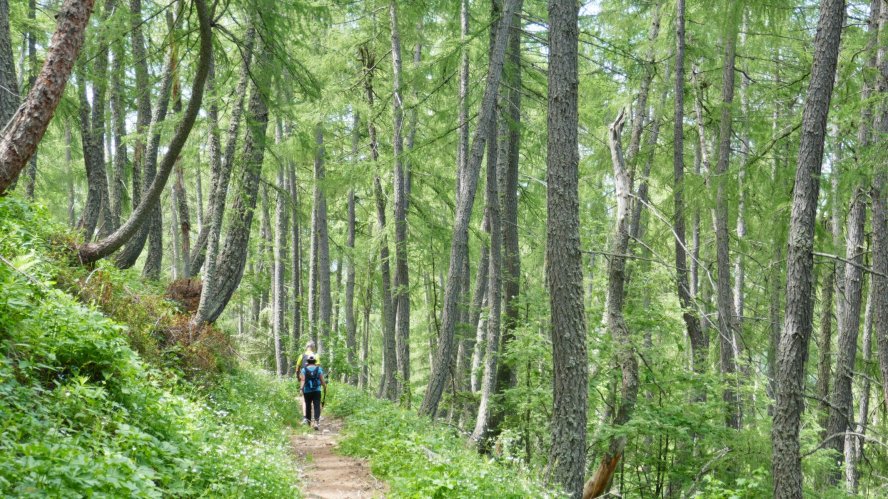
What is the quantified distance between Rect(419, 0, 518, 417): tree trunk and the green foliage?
0.79 meters

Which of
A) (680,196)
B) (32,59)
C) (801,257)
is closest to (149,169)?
(32,59)

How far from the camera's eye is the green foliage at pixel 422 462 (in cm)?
635

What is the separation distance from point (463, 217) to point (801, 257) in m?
5.44

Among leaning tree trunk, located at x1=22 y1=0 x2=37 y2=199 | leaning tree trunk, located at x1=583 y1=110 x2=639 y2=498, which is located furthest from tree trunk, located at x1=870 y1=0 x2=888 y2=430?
leaning tree trunk, located at x1=22 y1=0 x2=37 y2=199

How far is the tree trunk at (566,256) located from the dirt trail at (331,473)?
2.31 metres

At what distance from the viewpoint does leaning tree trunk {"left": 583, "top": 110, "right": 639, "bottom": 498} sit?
891 centimetres

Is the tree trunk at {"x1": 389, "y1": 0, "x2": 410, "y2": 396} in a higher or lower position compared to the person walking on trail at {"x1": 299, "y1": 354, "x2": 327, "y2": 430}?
higher

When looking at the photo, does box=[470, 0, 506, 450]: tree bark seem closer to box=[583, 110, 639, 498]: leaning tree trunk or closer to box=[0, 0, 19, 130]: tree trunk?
box=[583, 110, 639, 498]: leaning tree trunk

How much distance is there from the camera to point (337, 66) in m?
16.5

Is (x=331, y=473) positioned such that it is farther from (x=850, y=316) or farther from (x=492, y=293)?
(x=850, y=316)

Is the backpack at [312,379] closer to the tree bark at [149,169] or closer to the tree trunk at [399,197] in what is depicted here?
the tree trunk at [399,197]

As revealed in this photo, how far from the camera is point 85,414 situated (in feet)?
16.0

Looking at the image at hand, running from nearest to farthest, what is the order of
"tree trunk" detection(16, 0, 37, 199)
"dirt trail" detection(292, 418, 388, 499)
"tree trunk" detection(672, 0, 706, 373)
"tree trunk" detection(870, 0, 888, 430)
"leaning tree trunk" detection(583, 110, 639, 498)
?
"dirt trail" detection(292, 418, 388, 499) < "leaning tree trunk" detection(583, 110, 639, 498) < "tree trunk" detection(870, 0, 888, 430) < "tree trunk" detection(672, 0, 706, 373) < "tree trunk" detection(16, 0, 37, 199)

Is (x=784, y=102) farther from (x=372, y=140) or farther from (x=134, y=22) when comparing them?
(x=134, y=22)
